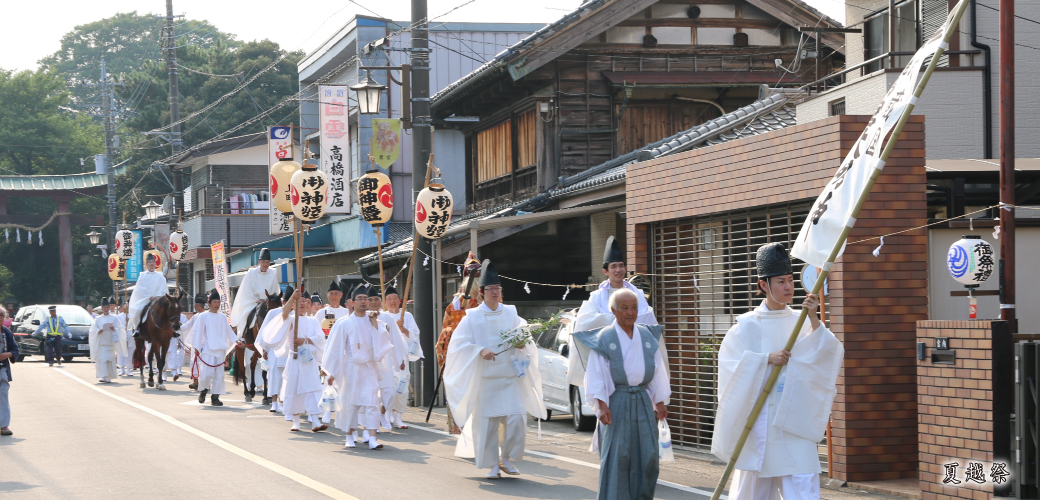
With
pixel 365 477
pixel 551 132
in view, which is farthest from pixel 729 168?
pixel 551 132

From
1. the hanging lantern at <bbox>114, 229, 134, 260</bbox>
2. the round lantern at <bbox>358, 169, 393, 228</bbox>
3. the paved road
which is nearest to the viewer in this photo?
the paved road

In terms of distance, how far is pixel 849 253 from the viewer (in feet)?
30.8

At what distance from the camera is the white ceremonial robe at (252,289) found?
1975 cm

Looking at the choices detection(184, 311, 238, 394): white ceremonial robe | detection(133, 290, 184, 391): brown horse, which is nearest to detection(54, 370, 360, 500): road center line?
detection(184, 311, 238, 394): white ceremonial robe

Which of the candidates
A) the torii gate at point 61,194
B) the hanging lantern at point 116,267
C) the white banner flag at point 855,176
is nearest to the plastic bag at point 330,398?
the white banner flag at point 855,176

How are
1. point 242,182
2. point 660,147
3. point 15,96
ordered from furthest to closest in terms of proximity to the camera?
point 15,96, point 242,182, point 660,147

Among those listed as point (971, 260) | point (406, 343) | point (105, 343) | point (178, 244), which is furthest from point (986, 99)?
point (178, 244)

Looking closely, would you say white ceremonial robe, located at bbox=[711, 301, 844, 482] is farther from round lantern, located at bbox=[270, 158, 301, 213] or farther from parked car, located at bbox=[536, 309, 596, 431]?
round lantern, located at bbox=[270, 158, 301, 213]

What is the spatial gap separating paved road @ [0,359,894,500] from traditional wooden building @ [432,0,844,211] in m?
7.25

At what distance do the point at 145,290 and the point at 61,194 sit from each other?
29.2m

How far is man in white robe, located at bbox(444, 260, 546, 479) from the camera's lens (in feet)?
34.0

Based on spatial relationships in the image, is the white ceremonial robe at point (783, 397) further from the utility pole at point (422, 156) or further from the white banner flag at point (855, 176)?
the utility pole at point (422, 156)

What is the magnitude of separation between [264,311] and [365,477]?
9589mm

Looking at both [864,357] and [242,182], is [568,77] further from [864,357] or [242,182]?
[242,182]
